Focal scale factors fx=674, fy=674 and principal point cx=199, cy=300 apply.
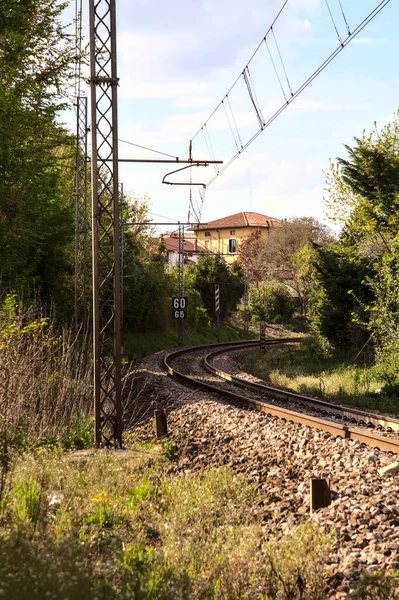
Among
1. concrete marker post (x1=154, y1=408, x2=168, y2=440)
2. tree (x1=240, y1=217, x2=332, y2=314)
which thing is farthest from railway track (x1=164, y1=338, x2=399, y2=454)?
tree (x1=240, y1=217, x2=332, y2=314)

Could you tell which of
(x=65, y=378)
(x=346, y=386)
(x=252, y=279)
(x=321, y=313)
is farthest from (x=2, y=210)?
(x=252, y=279)

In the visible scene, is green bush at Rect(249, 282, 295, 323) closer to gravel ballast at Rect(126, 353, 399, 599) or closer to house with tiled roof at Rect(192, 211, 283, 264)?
house with tiled roof at Rect(192, 211, 283, 264)

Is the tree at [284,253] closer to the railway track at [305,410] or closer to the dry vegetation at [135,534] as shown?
the railway track at [305,410]

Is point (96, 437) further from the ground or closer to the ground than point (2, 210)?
closer to the ground

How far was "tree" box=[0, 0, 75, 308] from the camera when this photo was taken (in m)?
17.4

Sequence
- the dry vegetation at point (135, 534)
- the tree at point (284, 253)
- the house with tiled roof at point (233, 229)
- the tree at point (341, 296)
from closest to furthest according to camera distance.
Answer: the dry vegetation at point (135, 534) < the tree at point (341, 296) < the tree at point (284, 253) < the house with tiled roof at point (233, 229)

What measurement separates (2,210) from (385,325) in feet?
39.4

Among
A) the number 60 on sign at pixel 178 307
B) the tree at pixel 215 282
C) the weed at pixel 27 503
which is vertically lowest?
the weed at pixel 27 503

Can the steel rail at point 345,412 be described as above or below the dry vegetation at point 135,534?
below

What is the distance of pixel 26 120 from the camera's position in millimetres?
17859

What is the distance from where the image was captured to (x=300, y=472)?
8.64 metres

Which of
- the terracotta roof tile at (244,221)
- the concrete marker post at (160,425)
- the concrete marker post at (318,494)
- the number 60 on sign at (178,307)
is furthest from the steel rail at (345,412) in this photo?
the terracotta roof tile at (244,221)

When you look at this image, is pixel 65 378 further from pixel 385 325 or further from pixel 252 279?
pixel 252 279

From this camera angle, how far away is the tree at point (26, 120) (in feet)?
57.2
